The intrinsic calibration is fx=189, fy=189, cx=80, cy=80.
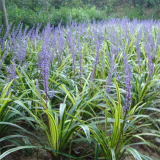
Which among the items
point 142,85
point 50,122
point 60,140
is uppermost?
point 142,85

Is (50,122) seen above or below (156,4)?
below

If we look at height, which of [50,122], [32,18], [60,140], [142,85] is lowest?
[60,140]

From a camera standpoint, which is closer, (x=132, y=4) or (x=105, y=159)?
(x=105, y=159)

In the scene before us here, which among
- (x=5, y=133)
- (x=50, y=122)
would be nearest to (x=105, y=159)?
(x=50, y=122)

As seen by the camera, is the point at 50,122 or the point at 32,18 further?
the point at 32,18

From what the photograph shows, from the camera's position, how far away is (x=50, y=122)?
5.45 ft

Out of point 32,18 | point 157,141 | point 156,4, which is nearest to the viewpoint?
point 157,141

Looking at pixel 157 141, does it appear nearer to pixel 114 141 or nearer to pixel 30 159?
pixel 114 141

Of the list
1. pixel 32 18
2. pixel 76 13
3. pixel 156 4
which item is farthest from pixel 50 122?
pixel 156 4

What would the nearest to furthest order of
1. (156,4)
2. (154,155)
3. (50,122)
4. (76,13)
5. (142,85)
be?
(50,122)
(154,155)
(142,85)
(76,13)
(156,4)

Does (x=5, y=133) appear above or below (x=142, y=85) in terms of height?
below

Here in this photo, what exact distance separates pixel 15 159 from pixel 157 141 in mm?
1551

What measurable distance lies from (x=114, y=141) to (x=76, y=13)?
970 cm

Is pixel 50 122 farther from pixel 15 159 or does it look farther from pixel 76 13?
pixel 76 13
